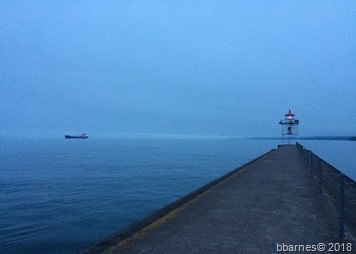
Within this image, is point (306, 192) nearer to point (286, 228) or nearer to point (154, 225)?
point (286, 228)

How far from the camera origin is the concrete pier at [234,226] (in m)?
4.27

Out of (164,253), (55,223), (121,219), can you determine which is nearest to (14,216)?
(55,223)

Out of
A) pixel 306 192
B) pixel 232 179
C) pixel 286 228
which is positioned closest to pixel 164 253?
pixel 286 228

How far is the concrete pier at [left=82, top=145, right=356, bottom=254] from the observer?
4266mm

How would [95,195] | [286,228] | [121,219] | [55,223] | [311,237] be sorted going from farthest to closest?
[95,195], [121,219], [55,223], [286,228], [311,237]

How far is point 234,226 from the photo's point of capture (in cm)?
514

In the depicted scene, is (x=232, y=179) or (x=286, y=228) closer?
(x=286, y=228)

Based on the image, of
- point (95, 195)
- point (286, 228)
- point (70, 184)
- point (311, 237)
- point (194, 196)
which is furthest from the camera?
point (70, 184)

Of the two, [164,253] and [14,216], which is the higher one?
[164,253]

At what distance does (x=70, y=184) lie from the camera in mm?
20047

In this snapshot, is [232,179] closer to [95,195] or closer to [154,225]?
[154,225]

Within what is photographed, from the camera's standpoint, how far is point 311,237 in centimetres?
463

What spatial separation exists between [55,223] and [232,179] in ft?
23.7

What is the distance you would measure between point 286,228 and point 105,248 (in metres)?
3.20
